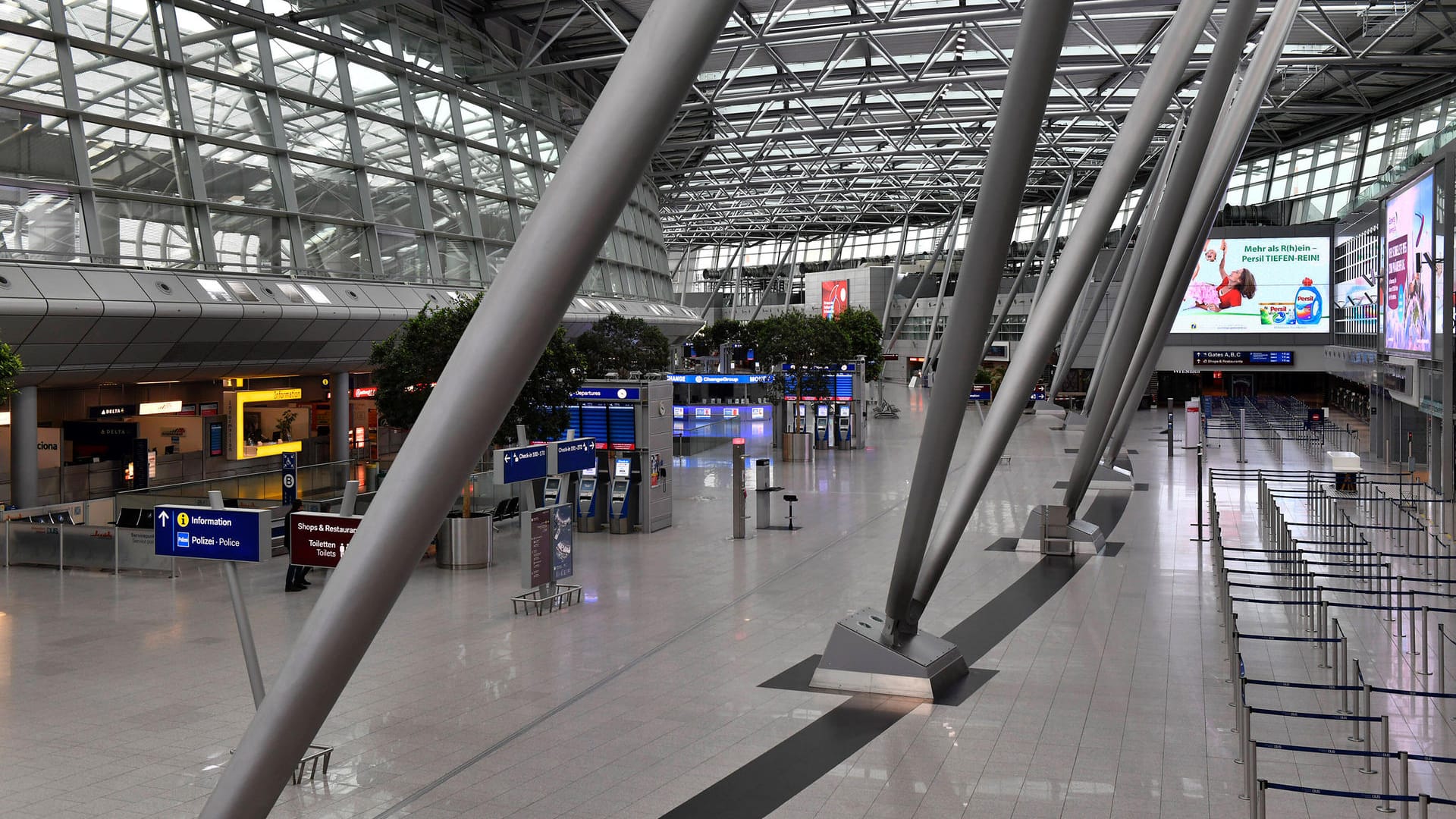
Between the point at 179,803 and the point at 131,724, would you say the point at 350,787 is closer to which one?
the point at 179,803

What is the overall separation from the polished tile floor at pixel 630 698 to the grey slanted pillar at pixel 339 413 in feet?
45.4

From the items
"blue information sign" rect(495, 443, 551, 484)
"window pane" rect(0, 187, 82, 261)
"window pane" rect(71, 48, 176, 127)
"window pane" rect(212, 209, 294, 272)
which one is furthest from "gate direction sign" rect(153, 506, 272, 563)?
"window pane" rect(212, 209, 294, 272)

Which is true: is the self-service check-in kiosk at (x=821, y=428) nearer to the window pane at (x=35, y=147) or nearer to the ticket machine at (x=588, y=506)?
the ticket machine at (x=588, y=506)

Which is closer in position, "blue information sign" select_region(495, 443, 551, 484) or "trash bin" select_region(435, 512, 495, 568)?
"blue information sign" select_region(495, 443, 551, 484)

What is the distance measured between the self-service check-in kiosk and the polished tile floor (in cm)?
2105

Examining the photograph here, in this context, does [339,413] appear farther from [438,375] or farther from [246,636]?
[246,636]

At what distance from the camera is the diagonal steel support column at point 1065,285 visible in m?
12.4

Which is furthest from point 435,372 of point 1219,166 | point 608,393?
point 1219,166

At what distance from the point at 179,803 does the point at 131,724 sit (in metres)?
2.42

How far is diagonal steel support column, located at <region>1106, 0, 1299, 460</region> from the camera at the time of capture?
1781cm

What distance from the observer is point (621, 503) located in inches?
894

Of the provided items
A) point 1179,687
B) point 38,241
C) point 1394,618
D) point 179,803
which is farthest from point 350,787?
point 38,241

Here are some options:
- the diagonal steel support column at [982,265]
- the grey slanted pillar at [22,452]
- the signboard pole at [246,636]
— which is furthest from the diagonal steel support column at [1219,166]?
the grey slanted pillar at [22,452]

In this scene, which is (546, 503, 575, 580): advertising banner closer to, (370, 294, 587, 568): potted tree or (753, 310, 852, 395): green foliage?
(370, 294, 587, 568): potted tree
